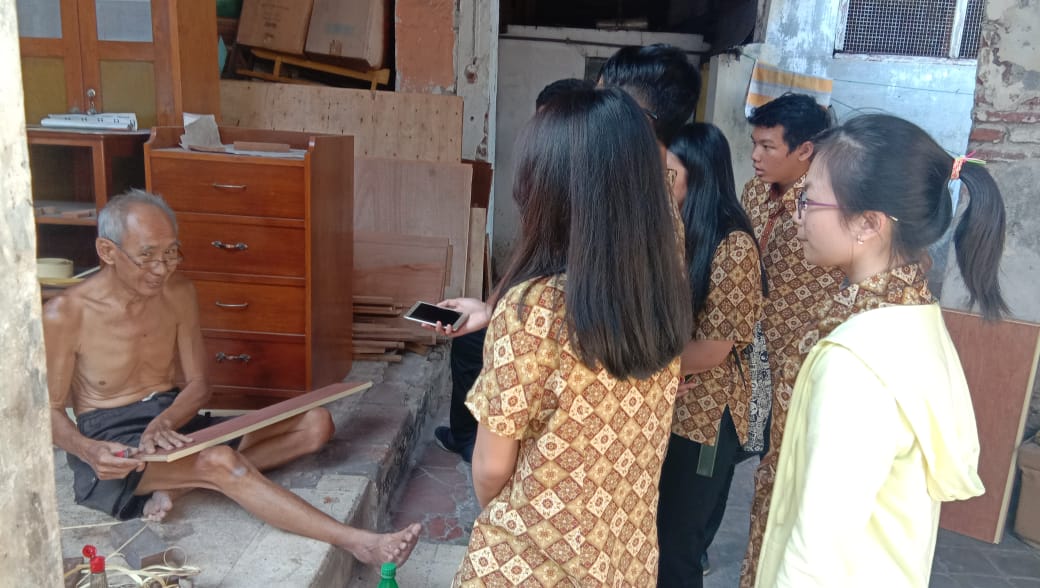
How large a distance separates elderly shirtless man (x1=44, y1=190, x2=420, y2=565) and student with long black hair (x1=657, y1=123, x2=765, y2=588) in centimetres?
102

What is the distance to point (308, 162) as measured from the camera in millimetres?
3723

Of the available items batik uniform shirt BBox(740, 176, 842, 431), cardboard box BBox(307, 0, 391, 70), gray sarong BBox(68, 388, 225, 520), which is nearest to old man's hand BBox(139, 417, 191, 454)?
gray sarong BBox(68, 388, 225, 520)

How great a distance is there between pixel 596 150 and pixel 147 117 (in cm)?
358

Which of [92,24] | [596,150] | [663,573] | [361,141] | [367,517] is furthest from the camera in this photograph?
[361,141]

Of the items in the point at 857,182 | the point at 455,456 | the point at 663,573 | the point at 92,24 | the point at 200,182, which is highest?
the point at 92,24

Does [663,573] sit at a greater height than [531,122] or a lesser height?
lesser

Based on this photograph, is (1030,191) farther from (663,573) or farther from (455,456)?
(455,456)

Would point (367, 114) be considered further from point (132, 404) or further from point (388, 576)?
point (388, 576)

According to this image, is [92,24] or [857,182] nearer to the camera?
[857,182]

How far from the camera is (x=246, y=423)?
305cm

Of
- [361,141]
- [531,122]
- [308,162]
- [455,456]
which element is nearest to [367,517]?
[455,456]

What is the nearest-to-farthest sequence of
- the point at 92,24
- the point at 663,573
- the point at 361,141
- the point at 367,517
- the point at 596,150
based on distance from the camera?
1. the point at 596,150
2. the point at 663,573
3. the point at 367,517
4. the point at 92,24
5. the point at 361,141

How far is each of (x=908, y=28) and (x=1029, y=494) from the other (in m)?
6.79

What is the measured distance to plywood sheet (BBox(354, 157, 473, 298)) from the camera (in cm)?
573
